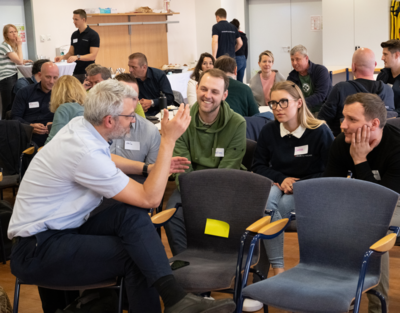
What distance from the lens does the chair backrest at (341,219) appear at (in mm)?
2136

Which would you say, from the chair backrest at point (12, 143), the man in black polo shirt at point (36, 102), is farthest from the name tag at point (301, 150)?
the man in black polo shirt at point (36, 102)

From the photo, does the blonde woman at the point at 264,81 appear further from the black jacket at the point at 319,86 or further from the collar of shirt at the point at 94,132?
the collar of shirt at the point at 94,132

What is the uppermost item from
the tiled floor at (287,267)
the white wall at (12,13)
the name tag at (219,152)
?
the white wall at (12,13)

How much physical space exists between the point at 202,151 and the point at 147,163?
1.31 ft

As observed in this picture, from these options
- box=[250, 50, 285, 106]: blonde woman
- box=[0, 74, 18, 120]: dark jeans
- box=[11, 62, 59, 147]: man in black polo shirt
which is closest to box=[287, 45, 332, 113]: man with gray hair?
box=[250, 50, 285, 106]: blonde woman

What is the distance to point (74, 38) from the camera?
7715 millimetres

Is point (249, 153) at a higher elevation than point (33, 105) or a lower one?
lower

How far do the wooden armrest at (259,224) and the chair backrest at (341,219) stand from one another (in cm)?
15

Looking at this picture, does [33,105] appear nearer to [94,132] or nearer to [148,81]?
[148,81]

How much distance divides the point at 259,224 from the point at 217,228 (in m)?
0.32

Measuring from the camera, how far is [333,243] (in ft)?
7.43

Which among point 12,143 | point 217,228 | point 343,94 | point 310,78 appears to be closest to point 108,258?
point 217,228

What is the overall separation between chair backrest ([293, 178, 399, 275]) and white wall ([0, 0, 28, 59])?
22.9 ft

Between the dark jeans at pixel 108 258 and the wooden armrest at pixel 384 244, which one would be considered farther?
the dark jeans at pixel 108 258
